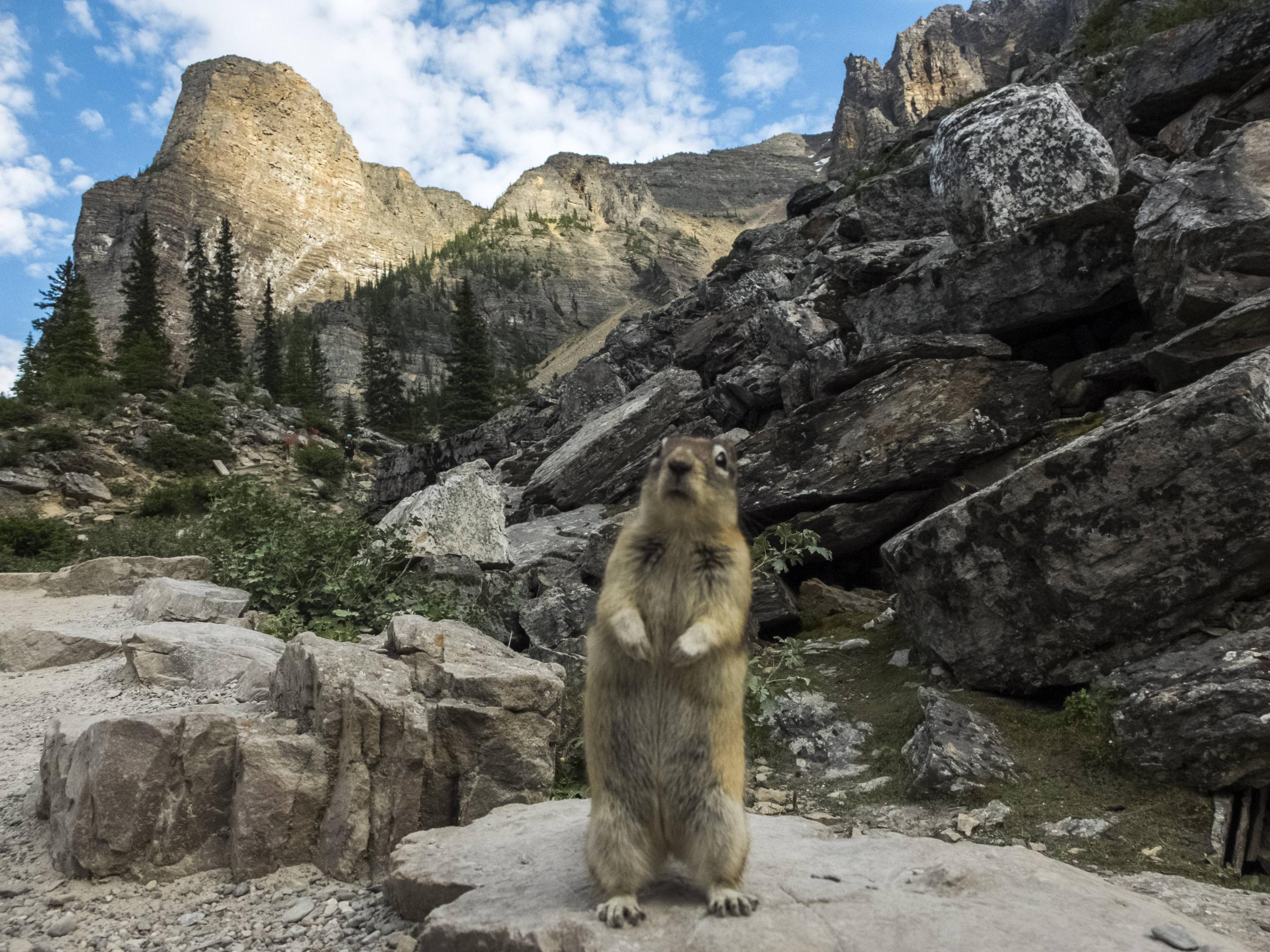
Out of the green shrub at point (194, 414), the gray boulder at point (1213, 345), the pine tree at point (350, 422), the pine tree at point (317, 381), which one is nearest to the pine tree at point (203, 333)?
the pine tree at point (317, 381)

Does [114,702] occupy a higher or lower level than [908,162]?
lower

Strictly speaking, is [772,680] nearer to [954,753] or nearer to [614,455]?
[954,753]

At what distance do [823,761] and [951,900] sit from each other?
4183mm

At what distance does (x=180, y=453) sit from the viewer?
35938mm

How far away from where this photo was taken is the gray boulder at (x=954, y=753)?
22.9 ft

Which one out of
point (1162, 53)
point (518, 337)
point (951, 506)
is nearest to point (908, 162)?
point (1162, 53)

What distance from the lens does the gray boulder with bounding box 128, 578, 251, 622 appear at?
11.3 metres

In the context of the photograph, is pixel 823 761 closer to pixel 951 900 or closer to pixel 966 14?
pixel 951 900

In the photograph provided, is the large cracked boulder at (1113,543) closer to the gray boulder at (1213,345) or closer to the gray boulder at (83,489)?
the gray boulder at (1213,345)

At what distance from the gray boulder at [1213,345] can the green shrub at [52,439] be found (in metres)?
37.6

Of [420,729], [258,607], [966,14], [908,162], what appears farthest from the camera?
[966,14]

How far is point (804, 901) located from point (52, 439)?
124 feet

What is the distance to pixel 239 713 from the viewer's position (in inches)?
251

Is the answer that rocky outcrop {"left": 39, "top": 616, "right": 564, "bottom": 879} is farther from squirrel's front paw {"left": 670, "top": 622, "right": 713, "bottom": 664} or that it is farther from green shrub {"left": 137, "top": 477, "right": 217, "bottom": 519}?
green shrub {"left": 137, "top": 477, "right": 217, "bottom": 519}
